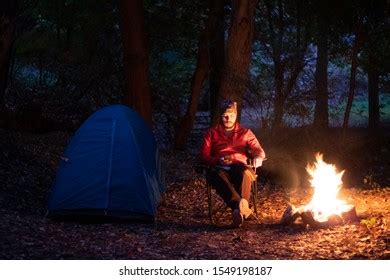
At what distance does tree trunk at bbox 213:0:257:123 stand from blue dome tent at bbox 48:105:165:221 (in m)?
2.13

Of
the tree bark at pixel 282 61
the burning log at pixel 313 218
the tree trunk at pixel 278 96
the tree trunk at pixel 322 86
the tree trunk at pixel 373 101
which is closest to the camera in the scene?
the burning log at pixel 313 218

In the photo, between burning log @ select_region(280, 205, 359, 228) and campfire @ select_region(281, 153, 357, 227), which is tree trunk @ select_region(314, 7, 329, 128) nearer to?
campfire @ select_region(281, 153, 357, 227)

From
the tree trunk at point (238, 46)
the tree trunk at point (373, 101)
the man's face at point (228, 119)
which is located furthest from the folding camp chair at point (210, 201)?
the tree trunk at point (373, 101)

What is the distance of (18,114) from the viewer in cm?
1323

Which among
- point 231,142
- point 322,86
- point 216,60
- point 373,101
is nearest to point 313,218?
point 231,142

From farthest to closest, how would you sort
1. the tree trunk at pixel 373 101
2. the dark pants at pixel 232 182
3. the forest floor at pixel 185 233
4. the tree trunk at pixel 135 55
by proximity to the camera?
the tree trunk at pixel 373 101, the tree trunk at pixel 135 55, the dark pants at pixel 232 182, the forest floor at pixel 185 233

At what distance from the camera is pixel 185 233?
264 inches

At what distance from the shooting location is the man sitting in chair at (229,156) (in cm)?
726

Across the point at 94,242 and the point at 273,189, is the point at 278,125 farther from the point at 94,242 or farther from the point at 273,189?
the point at 94,242

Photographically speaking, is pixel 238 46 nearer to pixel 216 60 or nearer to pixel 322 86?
pixel 322 86

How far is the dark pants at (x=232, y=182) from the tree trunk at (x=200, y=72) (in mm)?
6004

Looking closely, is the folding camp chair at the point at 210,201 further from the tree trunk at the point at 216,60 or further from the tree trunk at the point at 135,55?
the tree trunk at the point at 216,60

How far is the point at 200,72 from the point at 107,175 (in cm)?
633
